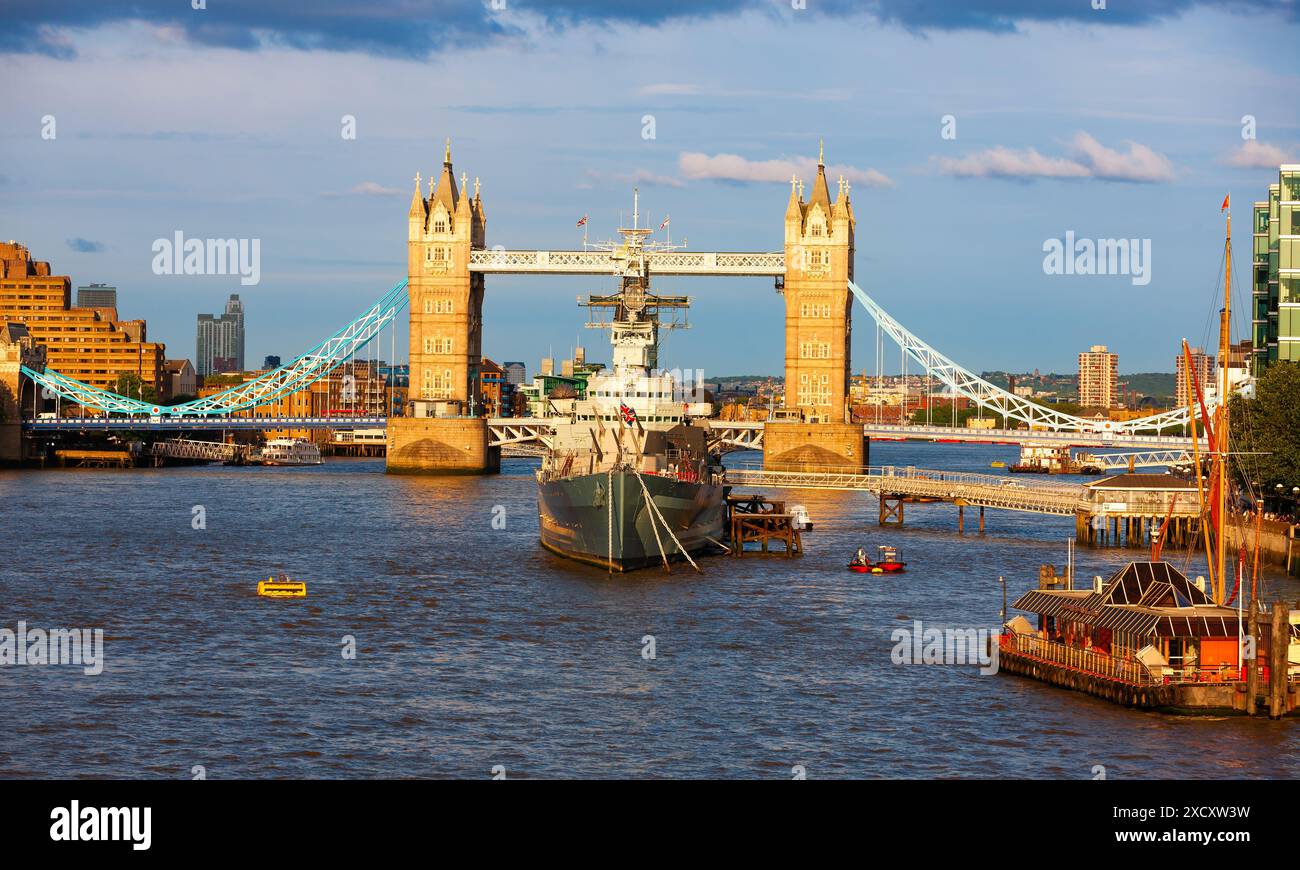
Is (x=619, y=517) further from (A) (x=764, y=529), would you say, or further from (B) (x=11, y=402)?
(B) (x=11, y=402)

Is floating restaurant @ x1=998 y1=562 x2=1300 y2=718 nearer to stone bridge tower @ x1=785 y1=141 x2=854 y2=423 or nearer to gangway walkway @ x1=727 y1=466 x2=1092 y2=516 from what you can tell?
gangway walkway @ x1=727 y1=466 x2=1092 y2=516

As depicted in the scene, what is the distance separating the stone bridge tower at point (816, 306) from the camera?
140 metres

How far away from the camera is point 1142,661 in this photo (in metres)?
38.0

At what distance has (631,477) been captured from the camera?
198 ft

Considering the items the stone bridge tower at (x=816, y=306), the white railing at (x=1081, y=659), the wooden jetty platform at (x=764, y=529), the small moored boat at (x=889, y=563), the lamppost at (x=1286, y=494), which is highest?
the stone bridge tower at (x=816, y=306)

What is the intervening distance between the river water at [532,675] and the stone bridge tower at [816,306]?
62795 millimetres

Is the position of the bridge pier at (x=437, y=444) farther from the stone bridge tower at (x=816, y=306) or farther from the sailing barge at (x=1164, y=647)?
the sailing barge at (x=1164, y=647)

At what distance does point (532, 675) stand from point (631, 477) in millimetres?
18340

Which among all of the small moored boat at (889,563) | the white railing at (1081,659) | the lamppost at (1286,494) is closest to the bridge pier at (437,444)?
the small moored boat at (889,563)

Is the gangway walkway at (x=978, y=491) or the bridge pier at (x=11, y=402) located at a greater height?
the bridge pier at (x=11, y=402)

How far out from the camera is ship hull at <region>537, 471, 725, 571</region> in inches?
2398

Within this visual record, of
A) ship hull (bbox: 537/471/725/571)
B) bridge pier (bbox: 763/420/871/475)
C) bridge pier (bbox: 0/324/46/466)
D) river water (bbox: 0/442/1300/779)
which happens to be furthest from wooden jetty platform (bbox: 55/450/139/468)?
ship hull (bbox: 537/471/725/571)

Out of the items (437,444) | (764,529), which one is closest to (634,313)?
(764,529)
